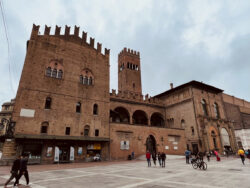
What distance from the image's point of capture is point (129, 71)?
157 feet

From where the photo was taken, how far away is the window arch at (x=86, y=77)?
85.7 feet

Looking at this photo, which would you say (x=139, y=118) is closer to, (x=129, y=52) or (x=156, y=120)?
(x=156, y=120)

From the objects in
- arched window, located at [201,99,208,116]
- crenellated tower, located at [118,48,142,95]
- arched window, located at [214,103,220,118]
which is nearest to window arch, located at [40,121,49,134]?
crenellated tower, located at [118,48,142,95]

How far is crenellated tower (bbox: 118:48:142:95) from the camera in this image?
46.1 meters

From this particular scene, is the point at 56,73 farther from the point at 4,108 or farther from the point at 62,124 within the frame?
the point at 4,108

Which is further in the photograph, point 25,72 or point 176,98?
point 176,98

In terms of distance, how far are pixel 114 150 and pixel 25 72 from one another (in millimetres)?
15968

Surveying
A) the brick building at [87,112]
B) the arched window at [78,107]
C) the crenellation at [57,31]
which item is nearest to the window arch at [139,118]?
the brick building at [87,112]

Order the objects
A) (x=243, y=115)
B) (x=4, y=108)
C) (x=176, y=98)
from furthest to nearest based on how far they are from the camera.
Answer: (x=4, y=108), (x=243, y=115), (x=176, y=98)

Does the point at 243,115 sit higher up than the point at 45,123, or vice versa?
the point at 243,115

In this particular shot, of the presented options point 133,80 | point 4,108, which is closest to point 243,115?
point 133,80

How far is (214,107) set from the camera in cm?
3519

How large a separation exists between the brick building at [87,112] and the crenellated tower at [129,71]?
11.6m

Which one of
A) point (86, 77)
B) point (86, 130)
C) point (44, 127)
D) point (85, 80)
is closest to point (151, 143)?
point (86, 130)
